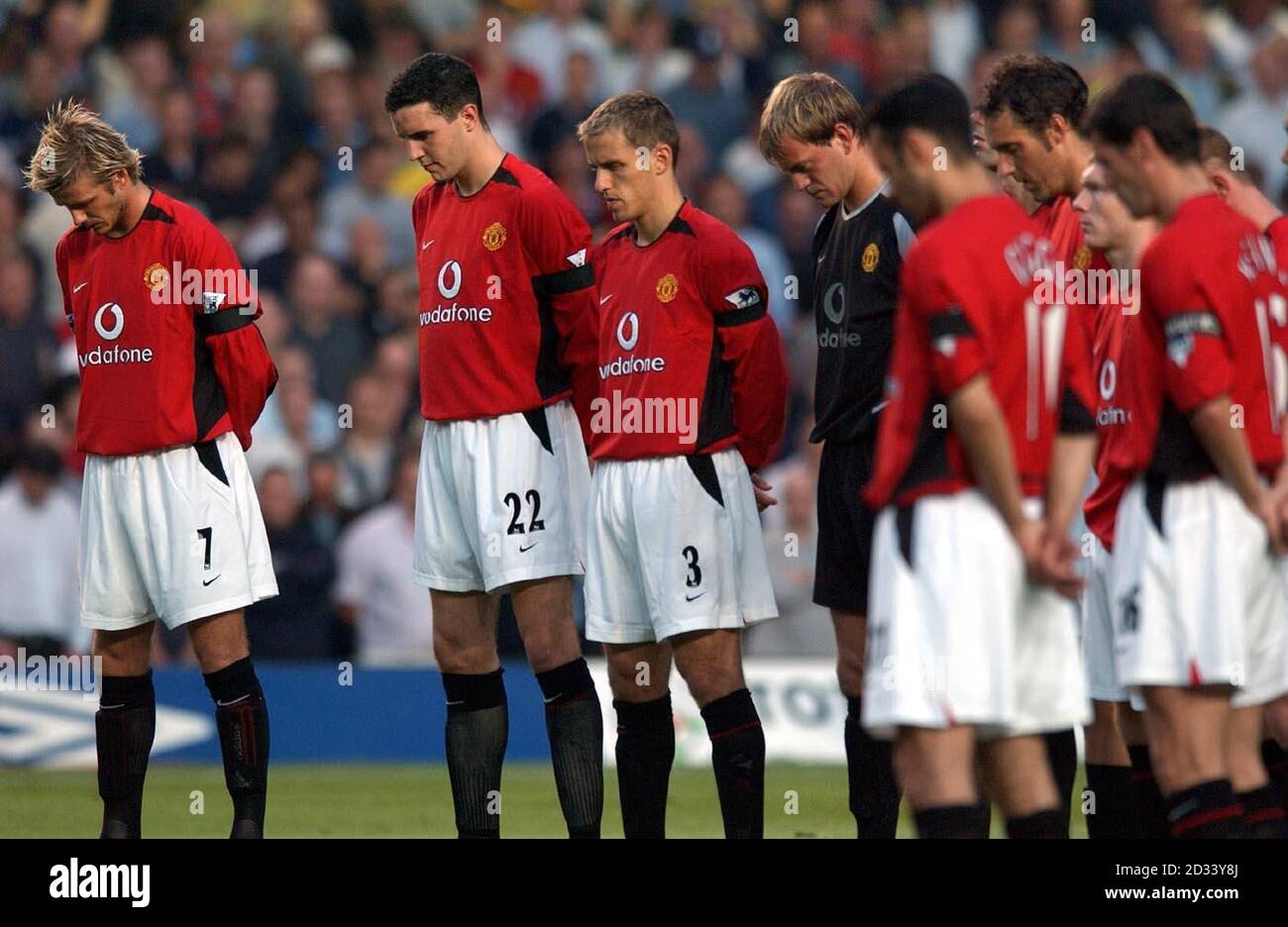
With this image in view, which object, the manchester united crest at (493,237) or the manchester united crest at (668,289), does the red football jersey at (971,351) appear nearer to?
the manchester united crest at (668,289)

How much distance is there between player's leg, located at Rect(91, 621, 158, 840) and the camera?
6336 millimetres

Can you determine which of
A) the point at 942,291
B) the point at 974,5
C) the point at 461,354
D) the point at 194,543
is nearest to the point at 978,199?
the point at 942,291

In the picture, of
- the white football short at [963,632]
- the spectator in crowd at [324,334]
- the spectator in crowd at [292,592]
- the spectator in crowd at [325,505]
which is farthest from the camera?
the spectator in crowd at [324,334]

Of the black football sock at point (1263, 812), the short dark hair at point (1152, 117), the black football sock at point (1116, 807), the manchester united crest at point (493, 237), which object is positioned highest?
the short dark hair at point (1152, 117)

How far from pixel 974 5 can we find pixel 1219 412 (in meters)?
10.6

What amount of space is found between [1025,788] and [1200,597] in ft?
2.13

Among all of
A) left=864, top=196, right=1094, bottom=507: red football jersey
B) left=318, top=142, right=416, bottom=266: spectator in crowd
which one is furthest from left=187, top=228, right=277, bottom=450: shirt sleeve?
left=318, top=142, right=416, bottom=266: spectator in crowd

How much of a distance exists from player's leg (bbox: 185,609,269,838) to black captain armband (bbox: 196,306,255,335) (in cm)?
94

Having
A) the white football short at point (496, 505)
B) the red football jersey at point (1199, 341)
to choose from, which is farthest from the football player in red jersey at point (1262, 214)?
the white football short at point (496, 505)

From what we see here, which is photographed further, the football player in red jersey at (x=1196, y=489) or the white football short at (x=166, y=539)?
the white football short at (x=166, y=539)

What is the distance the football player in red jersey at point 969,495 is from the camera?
4.32 meters

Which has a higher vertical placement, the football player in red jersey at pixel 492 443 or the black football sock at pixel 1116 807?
the football player in red jersey at pixel 492 443

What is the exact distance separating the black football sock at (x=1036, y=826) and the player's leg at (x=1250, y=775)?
584 mm
